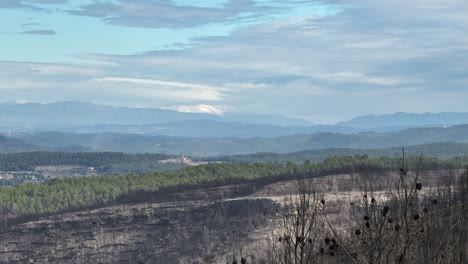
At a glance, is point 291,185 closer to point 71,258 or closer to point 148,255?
point 148,255

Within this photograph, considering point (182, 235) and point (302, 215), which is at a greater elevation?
point (302, 215)

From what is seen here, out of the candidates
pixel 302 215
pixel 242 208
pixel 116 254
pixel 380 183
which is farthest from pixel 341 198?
pixel 302 215

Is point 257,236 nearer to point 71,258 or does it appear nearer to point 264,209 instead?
point 264,209

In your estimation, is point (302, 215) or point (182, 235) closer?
point (302, 215)

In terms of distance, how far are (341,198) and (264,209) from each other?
1892cm

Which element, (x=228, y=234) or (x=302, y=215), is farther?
(x=228, y=234)

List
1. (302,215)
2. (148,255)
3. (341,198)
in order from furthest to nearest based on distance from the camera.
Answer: (148,255) → (341,198) → (302,215)

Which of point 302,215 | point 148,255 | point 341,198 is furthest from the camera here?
point 148,255

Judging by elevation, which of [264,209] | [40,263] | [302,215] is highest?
[302,215]

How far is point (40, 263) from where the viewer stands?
194375 millimetres

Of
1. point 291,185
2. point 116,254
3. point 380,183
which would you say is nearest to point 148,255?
point 116,254

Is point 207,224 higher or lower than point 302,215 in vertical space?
lower

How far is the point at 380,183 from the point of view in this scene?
188 meters

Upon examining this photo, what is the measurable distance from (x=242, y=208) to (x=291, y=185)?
43.3ft
